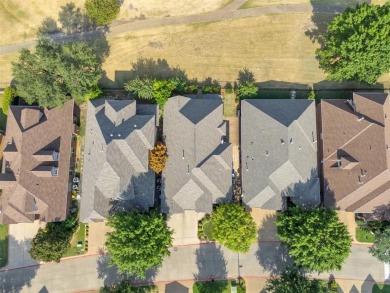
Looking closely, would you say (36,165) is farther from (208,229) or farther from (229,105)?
(229,105)

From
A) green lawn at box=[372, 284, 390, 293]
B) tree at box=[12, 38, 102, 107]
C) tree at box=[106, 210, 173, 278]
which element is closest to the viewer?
tree at box=[106, 210, 173, 278]

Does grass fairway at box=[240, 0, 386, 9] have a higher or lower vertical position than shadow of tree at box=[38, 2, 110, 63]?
higher

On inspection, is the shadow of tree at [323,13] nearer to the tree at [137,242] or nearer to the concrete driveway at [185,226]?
the concrete driveway at [185,226]

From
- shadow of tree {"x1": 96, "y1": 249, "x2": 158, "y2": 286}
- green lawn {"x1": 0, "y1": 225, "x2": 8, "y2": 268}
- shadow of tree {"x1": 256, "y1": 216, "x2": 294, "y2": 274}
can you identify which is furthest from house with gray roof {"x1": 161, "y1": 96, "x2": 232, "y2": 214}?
green lawn {"x1": 0, "y1": 225, "x2": 8, "y2": 268}

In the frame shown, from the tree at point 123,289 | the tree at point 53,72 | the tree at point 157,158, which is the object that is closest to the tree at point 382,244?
the tree at point 157,158

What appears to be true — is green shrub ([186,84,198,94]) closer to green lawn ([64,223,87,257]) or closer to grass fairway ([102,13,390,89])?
grass fairway ([102,13,390,89])

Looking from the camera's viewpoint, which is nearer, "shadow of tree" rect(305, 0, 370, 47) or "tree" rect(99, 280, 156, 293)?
"tree" rect(99, 280, 156, 293)

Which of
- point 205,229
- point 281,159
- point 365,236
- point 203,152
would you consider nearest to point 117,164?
point 203,152

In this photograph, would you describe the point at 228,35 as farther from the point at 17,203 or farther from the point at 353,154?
the point at 17,203
